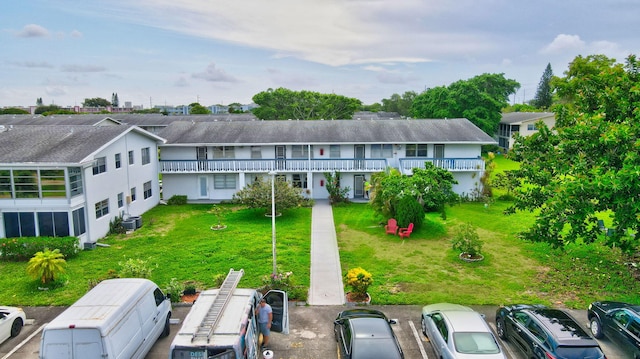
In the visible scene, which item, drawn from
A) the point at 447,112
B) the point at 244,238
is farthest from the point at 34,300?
the point at 447,112

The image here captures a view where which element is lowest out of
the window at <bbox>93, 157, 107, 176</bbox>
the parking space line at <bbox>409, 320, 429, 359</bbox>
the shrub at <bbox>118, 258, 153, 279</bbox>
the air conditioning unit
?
the parking space line at <bbox>409, 320, 429, 359</bbox>

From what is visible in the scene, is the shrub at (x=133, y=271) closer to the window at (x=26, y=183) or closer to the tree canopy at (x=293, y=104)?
the window at (x=26, y=183)

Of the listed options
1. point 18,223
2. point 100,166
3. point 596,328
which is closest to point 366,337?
point 596,328

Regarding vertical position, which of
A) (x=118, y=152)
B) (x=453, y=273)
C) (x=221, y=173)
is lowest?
A: (x=453, y=273)

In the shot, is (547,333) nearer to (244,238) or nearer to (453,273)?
(453,273)

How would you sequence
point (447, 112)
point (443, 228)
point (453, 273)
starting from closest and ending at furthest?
point (453, 273)
point (443, 228)
point (447, 112)

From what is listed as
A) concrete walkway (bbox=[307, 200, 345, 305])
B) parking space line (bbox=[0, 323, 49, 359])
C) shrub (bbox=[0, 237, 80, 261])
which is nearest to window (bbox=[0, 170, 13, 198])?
shrub (bbox=[0, 237, 80, 261])

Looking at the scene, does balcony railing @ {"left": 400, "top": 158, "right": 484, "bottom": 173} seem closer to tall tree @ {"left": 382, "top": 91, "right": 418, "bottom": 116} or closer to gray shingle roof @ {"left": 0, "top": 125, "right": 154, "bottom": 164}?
gray shingle roof @ {"left": 0, "top": 125, "right": 154, "bottom": 164}
